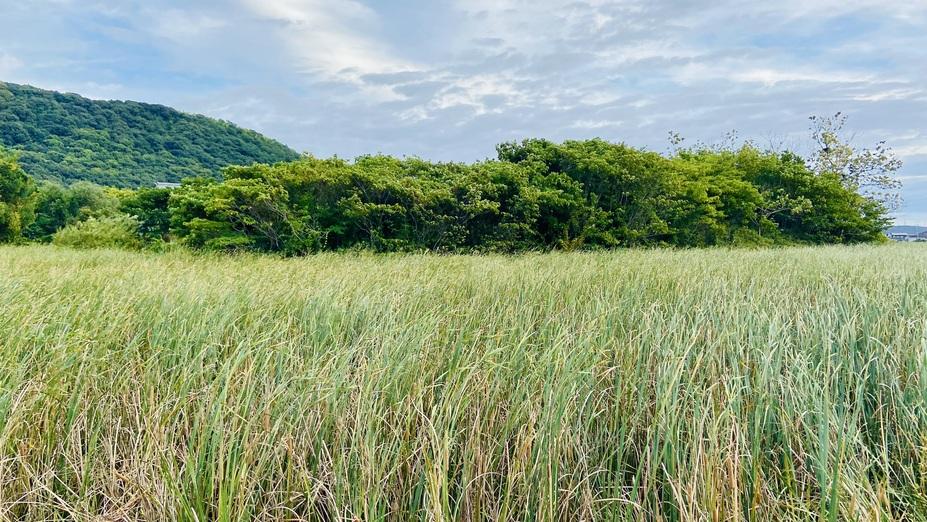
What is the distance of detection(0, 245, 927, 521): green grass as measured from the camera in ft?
4.06

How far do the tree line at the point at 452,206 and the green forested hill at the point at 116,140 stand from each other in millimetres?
19474

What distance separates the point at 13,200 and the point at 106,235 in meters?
6.19

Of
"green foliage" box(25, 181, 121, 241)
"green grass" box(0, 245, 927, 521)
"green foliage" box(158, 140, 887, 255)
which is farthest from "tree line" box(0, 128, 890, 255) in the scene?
"green grass" box(0, 245, 927, 521)

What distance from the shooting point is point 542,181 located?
10922mm

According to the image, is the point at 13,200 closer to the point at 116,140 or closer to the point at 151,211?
the point at 151,211

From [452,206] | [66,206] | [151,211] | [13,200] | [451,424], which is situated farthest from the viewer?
[66,206]

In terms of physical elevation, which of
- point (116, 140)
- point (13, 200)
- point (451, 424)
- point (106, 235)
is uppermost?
point (116, 140)

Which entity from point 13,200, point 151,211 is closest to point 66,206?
point 13,200

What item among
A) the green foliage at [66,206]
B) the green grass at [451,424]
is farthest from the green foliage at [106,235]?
the green grass at [451,424]

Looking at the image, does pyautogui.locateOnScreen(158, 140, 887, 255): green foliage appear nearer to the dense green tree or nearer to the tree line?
the tree line

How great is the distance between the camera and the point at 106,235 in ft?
36.1

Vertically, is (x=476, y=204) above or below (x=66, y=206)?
above

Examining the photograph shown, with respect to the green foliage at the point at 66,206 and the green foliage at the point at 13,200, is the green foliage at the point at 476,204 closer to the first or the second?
the green foliage at the point at 13,200

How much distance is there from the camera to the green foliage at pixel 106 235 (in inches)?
424
